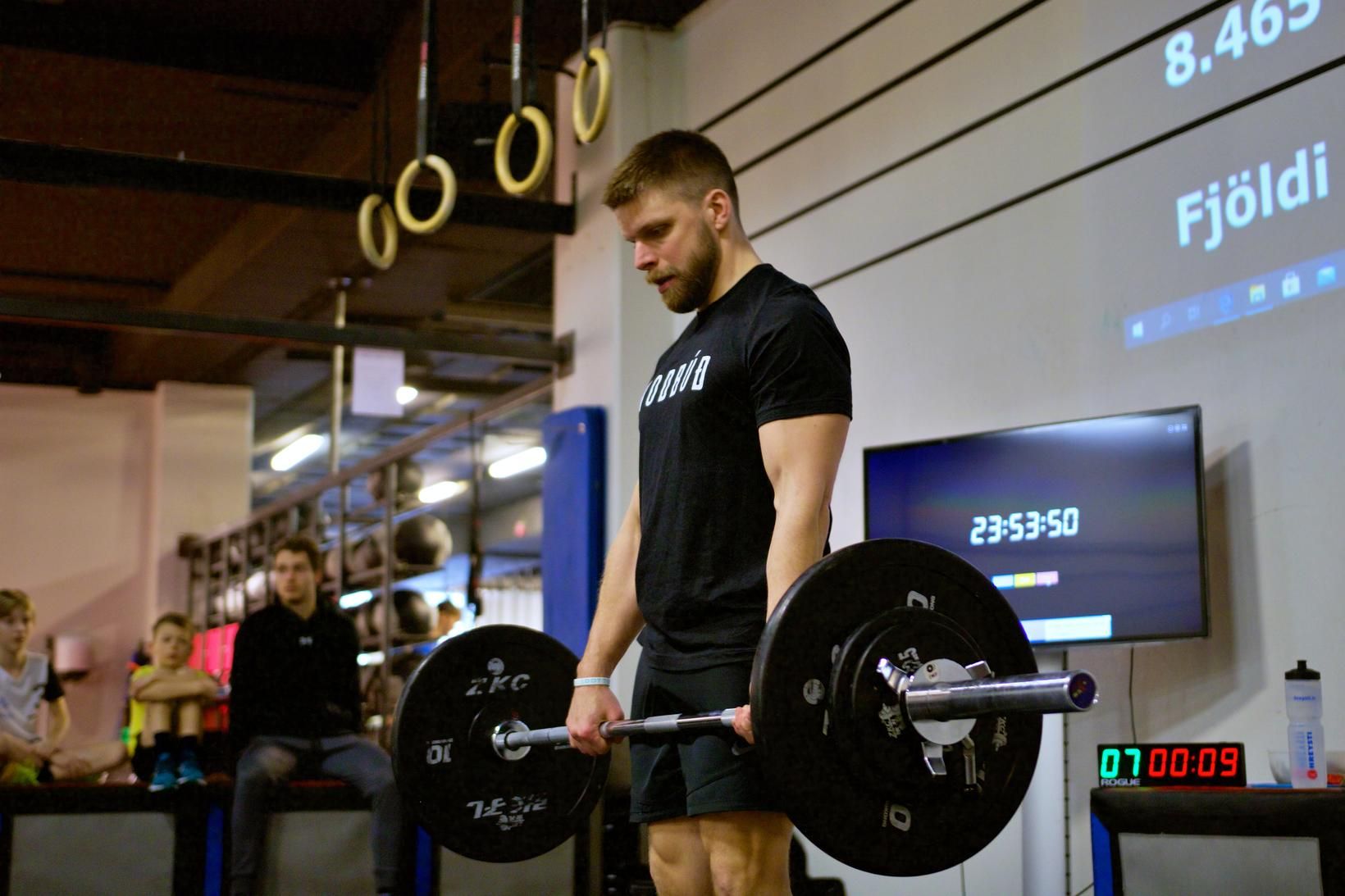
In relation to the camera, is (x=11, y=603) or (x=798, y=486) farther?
(x=11, y=603)

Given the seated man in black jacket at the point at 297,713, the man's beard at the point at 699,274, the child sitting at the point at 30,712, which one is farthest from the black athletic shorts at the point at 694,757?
the child sitting at the point at 30,712

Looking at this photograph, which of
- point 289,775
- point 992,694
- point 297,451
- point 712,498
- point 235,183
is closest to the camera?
point 992,694

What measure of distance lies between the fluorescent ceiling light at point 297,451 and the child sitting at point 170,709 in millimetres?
6384

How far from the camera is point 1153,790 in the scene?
2.84 m

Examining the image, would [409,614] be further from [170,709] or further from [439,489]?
[439,489]

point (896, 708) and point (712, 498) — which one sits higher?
point (712, 498)

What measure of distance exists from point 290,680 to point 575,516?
1.41 m

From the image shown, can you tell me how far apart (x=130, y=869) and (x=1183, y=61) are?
3465 mm

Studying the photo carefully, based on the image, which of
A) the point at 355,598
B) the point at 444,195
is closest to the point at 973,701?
the point at 444,195

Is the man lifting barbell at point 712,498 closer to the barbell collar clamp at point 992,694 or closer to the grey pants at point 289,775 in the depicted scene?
the barbell collar clamp at point 992,694

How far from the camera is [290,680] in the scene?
14.4 feet

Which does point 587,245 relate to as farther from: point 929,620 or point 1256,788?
point 929,620

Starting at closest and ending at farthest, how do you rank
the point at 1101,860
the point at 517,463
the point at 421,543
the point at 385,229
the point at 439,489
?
the point at 1101,860 → the point at 385,229 → the point at 421,543 → the point at 517,463 → the point at 439,489

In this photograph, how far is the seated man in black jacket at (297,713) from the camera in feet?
13.7
